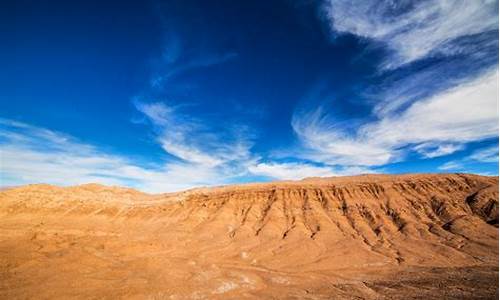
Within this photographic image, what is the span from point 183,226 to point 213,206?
9754 millimetres

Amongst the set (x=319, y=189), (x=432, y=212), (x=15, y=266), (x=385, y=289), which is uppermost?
(x=319, y=189)

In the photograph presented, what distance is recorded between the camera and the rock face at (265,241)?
2769 cm

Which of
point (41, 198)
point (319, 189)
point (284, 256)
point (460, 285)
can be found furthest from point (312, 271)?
point (41, 198)

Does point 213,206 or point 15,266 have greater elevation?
point 213,206

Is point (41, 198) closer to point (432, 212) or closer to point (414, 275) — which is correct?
point (414, 275)

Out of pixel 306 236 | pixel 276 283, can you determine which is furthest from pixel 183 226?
pixel 276 283

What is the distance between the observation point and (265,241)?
178 ft

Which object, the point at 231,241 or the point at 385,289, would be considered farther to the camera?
the point at 231,241

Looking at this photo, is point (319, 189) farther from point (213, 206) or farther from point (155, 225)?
point (155, 225)

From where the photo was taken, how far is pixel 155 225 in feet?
223

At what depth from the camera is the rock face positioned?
27688 mm

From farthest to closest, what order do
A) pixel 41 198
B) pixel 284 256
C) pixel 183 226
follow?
pixel 41 198 < pixel 183 226 < pixel 284 256

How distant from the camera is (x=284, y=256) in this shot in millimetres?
47062

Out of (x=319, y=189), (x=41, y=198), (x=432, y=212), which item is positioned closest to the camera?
(x=432, y=212)
